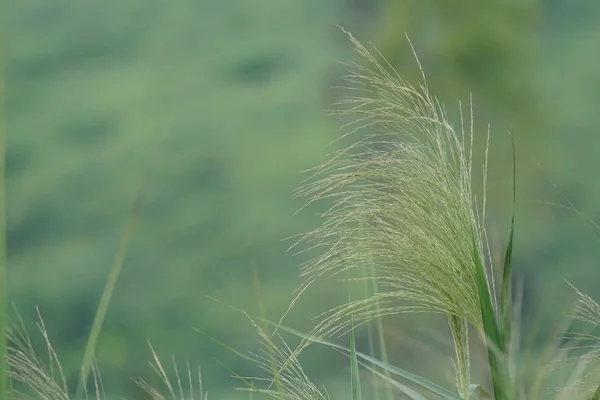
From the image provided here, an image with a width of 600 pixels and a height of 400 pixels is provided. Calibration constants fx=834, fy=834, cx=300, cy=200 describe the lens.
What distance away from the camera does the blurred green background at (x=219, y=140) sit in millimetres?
3398

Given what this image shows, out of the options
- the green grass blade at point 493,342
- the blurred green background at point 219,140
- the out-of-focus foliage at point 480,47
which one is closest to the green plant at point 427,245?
the green grass blade at point 493,342

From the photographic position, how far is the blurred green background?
3.40 metres

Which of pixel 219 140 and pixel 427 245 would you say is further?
pixel 219 140

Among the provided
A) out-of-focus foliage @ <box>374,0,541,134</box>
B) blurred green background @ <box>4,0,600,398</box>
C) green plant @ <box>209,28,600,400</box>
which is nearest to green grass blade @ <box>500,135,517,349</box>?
green plant @ <box>209,28,600,400</box>

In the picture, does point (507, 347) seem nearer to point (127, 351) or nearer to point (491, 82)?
point (127, 351)

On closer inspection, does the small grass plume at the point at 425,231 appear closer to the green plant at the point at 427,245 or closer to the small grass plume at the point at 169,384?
the green plant at the point at 427,245

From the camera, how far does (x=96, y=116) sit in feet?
12.7

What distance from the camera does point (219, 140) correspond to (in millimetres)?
3770

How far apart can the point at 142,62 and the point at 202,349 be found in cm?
138

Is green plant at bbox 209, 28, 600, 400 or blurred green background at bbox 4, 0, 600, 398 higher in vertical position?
green plant at bbox 209, 28, 600, 400

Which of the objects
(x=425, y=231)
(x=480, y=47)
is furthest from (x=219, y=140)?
(x=425, y=231)

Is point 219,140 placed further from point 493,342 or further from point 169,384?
point 493,342

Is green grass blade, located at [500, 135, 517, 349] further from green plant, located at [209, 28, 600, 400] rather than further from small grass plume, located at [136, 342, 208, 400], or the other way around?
small grass plume, located at [136, 342, 208, 400]

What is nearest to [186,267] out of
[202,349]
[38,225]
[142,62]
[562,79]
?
[202,349]
